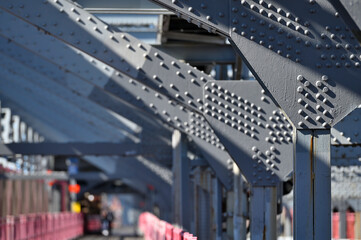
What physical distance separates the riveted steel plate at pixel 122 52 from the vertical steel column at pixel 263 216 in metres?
1.41

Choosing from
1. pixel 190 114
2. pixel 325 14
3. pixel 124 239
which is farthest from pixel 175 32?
pixel 124 239

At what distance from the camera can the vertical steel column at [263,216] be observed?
12477 millimetres

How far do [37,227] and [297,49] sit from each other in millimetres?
21486

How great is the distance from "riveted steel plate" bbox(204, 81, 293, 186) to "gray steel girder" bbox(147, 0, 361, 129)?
2.56 m

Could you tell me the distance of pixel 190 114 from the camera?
16359mm

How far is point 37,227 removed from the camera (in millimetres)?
29641

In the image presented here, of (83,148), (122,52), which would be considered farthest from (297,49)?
(83,148)

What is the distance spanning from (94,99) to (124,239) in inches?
1009

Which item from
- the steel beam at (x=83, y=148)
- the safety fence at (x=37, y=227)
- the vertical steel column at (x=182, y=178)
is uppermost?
the steel beam at (x=83, y=148)

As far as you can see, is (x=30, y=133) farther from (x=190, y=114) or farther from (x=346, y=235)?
(x=190, y=114)

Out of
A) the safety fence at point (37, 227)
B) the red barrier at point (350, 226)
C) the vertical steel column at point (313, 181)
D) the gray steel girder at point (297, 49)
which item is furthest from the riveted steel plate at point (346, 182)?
the red barrier at point (350, 226)

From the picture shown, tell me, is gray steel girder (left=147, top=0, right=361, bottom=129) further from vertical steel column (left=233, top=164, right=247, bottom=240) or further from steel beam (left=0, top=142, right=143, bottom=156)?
steel beam (left=0, top=142, right=143, bottom=156)

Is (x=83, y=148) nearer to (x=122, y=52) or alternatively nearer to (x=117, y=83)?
(x=117, y=83)

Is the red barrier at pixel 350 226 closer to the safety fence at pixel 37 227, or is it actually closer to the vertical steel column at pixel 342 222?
the vertical steel column at pixel 342 222
